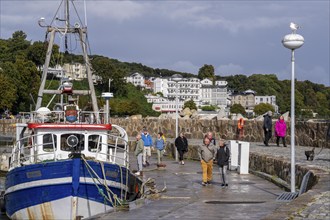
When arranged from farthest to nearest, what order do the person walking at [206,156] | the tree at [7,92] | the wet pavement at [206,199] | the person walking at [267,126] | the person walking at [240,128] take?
the tree at [7,92] → the person walking at [240,128] → the person walking at [267,126] → the person walking at [206,156] → the wet pavement at [206,199]

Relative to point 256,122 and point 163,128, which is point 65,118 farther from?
point 163,128

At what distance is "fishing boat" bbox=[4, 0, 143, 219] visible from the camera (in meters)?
18.9

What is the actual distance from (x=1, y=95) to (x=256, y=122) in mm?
58322

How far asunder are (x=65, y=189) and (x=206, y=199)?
3.79 metres

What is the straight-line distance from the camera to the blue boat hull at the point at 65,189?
743 inches

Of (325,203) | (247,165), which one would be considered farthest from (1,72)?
(325,203)

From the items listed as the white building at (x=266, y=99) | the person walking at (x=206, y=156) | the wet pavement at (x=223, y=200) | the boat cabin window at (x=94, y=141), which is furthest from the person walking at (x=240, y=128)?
the white building at (x=266, y=99)

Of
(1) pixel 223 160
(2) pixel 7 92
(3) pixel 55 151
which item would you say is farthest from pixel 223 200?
(2) pixel 7 92

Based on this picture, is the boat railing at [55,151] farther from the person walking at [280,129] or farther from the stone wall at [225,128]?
the person walking at [280,129]

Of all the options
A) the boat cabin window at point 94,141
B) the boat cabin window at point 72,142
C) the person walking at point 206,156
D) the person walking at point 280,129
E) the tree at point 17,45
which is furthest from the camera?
the tree at point 17,45

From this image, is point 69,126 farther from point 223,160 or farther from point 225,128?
point 225,128

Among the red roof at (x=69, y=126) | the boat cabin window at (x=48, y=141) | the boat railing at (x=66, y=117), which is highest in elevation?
the boat railing at (x=66, y=117)

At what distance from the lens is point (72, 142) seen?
2000 centimetres

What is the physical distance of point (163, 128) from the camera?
176 feet
